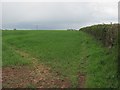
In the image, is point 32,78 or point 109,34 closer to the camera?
point 32,78

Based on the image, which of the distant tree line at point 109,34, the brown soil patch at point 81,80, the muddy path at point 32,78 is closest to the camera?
the brown soil patch at point 81,80

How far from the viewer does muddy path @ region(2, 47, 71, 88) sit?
1327 cm


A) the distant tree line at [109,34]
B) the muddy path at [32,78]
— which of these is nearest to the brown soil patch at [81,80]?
the muddy path at [32,78]

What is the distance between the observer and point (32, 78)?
47.5 feet

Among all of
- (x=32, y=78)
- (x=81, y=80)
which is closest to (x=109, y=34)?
(x=81, y=80)

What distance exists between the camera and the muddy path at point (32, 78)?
13273 millimetres

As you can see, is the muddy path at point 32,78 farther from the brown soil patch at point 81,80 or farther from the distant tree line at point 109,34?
the distant tree line at point 109,34

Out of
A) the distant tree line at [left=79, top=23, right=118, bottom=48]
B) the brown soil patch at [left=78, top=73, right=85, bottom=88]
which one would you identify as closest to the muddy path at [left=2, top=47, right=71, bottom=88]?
the brown soil patch at [left=78, top=73, right=85, bottom=88]

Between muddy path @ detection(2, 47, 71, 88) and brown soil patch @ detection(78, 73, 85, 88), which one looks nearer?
brown soil patch @ detection(78, 73, 85, 88)

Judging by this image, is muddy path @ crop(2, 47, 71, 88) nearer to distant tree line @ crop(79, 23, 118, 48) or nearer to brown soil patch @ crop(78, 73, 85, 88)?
brown soil patch @ crop(78, 73, 85, 88)

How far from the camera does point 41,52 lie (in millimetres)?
22781

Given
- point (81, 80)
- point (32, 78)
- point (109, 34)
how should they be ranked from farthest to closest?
1. point (109, 34)
2. point (32, 78)
3. point (81, 80)

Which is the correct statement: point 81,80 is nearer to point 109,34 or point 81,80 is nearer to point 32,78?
point 32,78

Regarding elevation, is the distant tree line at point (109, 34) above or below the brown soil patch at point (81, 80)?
above
